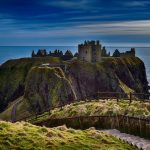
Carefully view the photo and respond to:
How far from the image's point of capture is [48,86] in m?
166

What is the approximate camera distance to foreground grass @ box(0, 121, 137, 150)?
85.8 feet

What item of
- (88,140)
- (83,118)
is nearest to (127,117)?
(83,118)

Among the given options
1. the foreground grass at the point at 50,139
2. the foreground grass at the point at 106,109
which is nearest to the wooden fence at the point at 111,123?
the foreground grass at the point at 106,109

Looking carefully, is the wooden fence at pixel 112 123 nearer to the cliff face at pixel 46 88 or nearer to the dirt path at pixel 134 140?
the dirt path at pixel 134 140

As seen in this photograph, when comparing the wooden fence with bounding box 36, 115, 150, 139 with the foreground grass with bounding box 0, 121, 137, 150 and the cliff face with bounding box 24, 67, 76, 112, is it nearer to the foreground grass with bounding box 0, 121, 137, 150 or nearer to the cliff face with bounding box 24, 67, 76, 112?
the foreground grass with bounding box 0, 121, 137, 150

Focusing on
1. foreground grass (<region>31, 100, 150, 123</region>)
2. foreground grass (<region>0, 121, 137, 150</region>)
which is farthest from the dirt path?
foreground grass (<region>31, 100, 150, 123</region>)

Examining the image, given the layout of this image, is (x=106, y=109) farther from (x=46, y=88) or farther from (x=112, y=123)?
(x=46, y=88)

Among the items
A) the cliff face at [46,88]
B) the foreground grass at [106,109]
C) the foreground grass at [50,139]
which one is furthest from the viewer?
the cliff face at [46,88]

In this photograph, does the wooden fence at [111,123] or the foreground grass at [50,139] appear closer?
the foreground grass at [50,139]

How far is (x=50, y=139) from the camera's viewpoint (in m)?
27.8

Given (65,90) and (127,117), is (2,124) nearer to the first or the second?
(127,117)

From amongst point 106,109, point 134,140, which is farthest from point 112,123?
point 134,140

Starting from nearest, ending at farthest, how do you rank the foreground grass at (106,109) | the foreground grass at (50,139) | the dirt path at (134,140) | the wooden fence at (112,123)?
1. the foreground grass at (50,139)
2. the dirt path at (134,140)
3. the wooden fence at (112,123)
4. the foreground grass at (106,109)

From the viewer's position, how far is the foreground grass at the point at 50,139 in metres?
26.2
